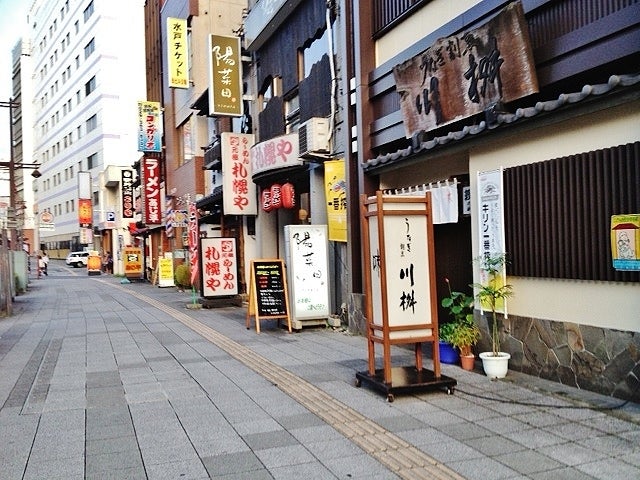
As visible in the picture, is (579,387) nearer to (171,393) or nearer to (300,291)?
(171,393)

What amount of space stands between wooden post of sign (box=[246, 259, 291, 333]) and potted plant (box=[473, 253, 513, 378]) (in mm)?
5378

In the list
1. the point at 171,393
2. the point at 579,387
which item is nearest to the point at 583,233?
the point at 579,387

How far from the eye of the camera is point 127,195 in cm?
4178

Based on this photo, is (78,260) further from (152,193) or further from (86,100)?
(152,193)

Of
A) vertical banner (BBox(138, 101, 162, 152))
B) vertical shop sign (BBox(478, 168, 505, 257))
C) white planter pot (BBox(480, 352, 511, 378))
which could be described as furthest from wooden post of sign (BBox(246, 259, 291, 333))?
vertical banner (BBox(138, 101, 162, 152))

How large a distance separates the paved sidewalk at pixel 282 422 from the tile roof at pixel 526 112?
3.25 metres

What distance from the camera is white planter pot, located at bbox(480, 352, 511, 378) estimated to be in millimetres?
7715

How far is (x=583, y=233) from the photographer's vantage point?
6.89m

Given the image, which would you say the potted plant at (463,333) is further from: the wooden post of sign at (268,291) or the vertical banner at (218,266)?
the vertical banner at (218,266)

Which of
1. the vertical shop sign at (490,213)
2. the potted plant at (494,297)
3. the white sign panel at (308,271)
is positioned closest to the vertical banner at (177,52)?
the white sign panel at (308,271)

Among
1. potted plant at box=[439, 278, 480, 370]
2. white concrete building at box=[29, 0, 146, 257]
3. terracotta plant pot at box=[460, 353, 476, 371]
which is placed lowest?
terracotta plant pot at box=[460, 353, 476, 371]

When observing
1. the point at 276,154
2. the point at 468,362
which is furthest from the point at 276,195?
the point at 468,362

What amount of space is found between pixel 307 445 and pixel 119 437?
73.4 inches

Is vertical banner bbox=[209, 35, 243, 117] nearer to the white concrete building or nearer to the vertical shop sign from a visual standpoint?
the vertical shop sign
